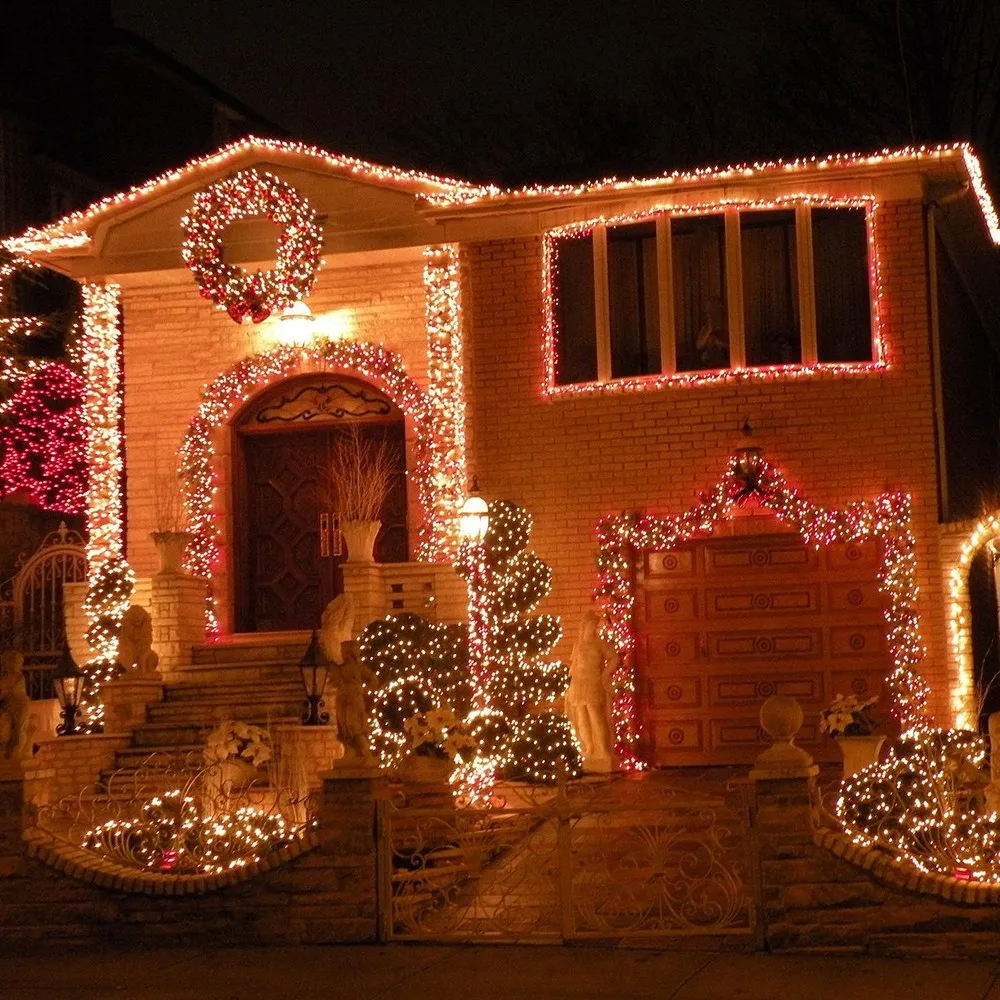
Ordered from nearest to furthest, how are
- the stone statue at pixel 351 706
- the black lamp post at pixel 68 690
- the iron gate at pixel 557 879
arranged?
1. the iron gate at pixel 557 879
2. the stone statue at pixel 351 706
3. the black lamp post at pixel 68 690

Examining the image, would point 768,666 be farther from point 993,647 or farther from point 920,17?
point 920,17

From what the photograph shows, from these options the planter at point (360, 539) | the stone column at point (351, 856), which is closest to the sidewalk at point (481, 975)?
the stone column at point (351, 856)

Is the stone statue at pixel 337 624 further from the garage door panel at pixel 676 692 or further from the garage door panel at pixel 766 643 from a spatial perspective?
the garage door panel at pixel 766 643

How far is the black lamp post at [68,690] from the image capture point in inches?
621

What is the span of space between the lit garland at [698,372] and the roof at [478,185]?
31 cm

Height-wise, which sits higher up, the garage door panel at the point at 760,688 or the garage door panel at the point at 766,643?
the garage door panel at the point at 766,643

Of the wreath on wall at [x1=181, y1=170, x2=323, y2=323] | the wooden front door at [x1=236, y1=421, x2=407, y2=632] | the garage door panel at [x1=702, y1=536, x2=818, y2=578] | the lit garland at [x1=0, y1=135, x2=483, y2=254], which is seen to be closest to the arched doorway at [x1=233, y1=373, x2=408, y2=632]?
the wooden front door at [x1=236, y1=421, x2=407, y2=632]

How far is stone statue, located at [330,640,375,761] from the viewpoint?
10.7m

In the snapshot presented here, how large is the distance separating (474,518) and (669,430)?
7.16ft

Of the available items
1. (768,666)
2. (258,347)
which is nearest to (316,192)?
(258,347)

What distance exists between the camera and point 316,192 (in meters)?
18.2

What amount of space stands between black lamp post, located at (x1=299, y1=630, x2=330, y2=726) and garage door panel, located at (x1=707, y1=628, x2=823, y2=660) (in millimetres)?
4260

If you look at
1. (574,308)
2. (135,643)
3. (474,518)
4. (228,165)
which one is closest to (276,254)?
(228,165)

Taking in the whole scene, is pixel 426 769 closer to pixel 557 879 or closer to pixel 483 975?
pixel 557 879
